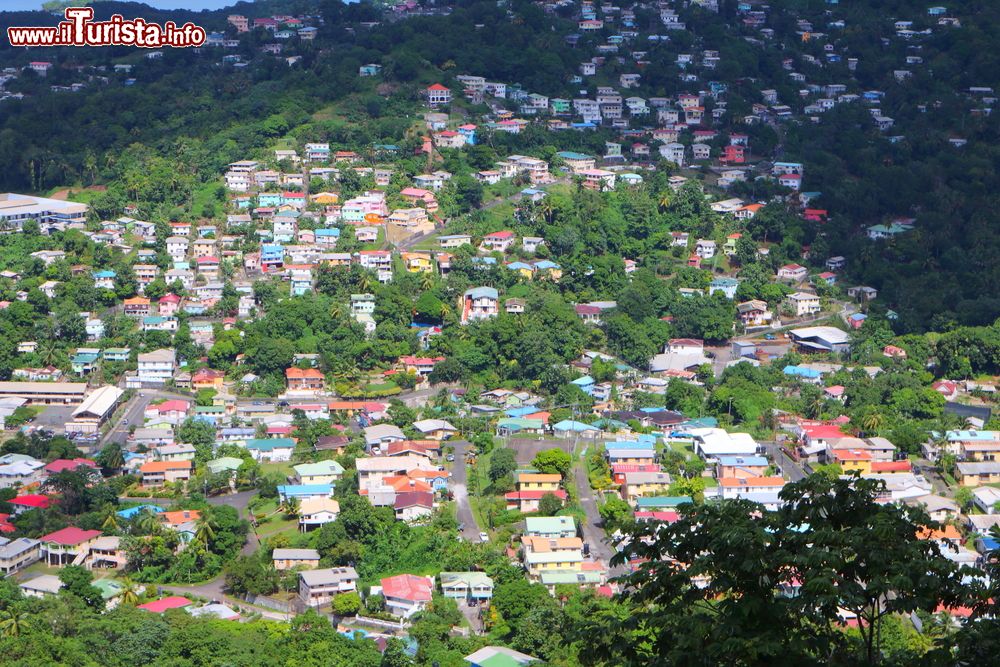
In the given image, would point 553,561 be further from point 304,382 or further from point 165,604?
point 304,382

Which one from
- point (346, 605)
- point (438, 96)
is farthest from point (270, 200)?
point (346, 605)

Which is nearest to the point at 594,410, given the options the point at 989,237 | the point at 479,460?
the point at 479,460

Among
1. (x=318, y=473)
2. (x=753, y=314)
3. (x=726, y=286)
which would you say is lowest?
(x=753, y=314)

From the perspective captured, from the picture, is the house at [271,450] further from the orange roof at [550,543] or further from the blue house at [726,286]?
the blue house at [726,286]

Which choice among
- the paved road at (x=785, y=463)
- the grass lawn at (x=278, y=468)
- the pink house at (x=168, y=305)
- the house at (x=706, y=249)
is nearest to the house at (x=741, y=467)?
the paved road at (x=785, y=463)

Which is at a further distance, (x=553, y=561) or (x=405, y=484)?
(x=405, y=484)

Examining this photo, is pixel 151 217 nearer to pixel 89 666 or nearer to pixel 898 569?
pixel 89 666

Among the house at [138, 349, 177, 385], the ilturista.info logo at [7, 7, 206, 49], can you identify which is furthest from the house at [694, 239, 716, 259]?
the ilturista.info logo at [7, 7, 206, 49]
